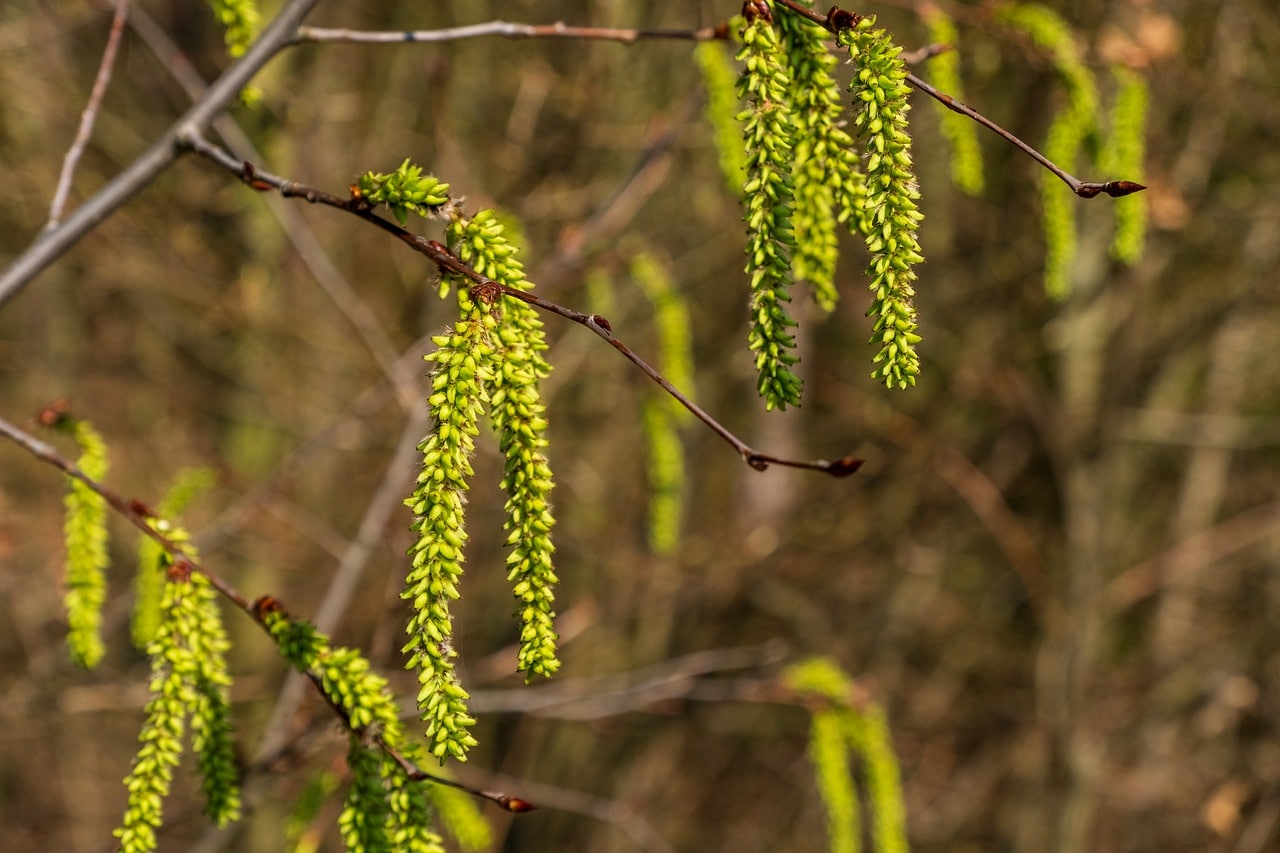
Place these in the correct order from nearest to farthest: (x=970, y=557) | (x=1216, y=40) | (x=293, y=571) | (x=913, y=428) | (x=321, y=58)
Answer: (x=1216, y=40) < (x=913, y=428) < (x=321, y=58) < (x=293, y=571) < (x=970, y=557)

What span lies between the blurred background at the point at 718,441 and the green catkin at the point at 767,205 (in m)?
3.84

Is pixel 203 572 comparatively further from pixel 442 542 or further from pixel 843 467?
pixel 843 467

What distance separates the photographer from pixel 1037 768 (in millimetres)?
6102

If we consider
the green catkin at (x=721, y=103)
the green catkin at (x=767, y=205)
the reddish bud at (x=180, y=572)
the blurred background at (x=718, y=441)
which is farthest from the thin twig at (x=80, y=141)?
the blurred background at (x=718, y=441)

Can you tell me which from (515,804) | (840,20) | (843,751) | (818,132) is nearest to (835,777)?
(843,751)

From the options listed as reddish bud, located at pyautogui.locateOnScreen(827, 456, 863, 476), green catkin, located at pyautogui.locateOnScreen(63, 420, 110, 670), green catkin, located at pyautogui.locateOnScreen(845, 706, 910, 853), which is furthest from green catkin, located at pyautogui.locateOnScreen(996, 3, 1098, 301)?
green catkin, located at pyautogui.locateOnScreen(63, 420, 110, 670)

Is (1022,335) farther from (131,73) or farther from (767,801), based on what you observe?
(131,73)

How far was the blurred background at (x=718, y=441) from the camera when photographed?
5763mm

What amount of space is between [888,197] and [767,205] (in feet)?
0.46

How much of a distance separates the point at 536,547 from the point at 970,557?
25.8 ft

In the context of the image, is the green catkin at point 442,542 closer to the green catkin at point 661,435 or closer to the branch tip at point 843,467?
the branch tip at point 843,467

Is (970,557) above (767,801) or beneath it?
above

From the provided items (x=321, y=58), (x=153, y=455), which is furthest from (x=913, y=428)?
(x=153, y=455)

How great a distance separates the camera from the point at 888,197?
113cm
